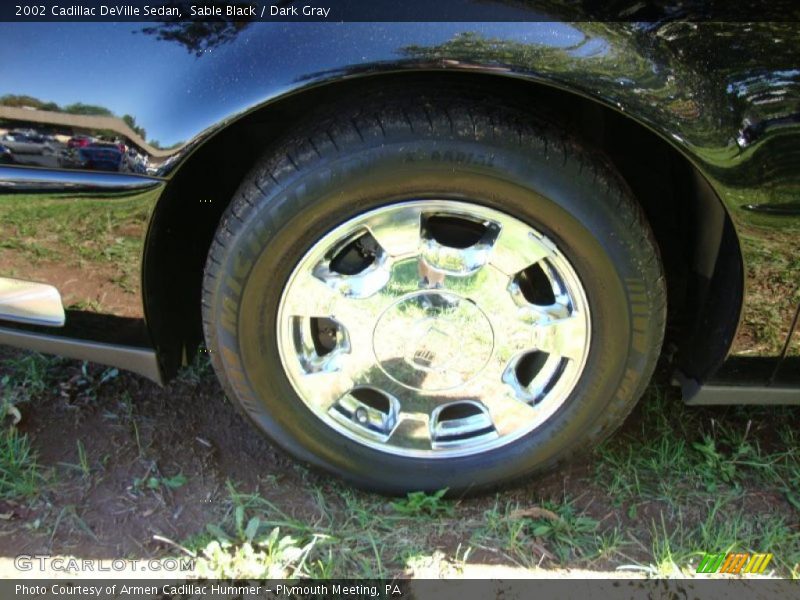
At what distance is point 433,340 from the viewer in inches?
75.3

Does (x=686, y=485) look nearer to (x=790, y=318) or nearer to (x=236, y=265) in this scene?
(x=790, y=318)

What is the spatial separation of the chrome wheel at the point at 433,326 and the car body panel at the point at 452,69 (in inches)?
13.9

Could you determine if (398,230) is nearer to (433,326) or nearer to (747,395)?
(433,326)

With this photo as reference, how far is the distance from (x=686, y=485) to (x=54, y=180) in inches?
74.3

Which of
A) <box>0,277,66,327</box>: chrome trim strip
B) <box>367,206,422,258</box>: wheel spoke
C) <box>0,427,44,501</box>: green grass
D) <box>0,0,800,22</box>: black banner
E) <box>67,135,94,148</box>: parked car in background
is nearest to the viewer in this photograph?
<box>0,0,800,22</box>: black banner

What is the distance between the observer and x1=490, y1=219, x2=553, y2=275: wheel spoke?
5.82ft

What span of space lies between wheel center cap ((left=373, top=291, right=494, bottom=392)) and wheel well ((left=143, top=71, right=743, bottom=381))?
521 millimetres

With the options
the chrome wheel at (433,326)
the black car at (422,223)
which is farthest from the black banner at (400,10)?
the chrome wheel at (433,326)

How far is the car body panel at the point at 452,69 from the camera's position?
5.13ft

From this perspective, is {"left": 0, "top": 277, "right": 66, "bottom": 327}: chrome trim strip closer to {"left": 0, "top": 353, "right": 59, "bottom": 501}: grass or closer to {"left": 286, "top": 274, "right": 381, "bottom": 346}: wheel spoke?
{"left": 0, "top": 353, "right": 59, "bottom": 501}: grass

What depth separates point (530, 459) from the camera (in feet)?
6.64
